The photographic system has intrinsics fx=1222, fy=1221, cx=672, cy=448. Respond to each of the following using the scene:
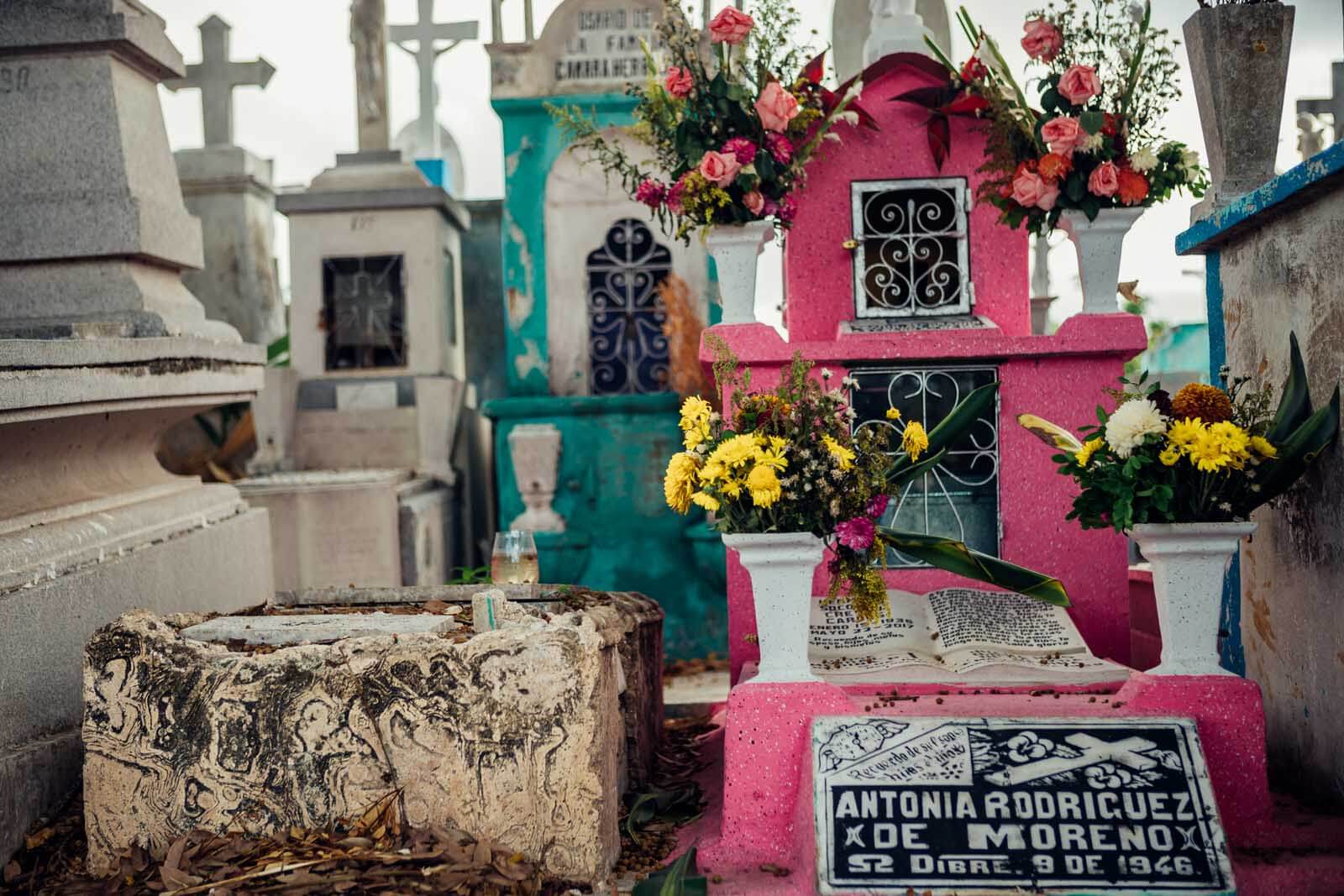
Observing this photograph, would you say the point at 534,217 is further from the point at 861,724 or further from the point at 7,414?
the point at 861,724

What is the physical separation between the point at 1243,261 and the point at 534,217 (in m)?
4.62

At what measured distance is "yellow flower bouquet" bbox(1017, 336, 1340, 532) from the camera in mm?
3838

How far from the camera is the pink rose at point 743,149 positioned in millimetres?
4871

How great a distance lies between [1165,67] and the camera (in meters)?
4.92

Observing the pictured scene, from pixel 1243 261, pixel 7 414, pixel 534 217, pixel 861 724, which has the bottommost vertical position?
pixel 861 724

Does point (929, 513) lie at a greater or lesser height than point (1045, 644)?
greater

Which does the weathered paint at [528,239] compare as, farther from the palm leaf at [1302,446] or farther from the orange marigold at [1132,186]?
the palm leaf at [1302,446]

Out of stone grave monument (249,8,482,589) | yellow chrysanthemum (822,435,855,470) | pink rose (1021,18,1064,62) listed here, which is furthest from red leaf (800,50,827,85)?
stone grave monument (249,8,482,589)

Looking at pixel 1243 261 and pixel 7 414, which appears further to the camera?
pixel 1243 261

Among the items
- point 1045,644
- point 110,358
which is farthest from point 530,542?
point 1045,644

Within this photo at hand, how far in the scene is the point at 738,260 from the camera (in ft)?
16.5

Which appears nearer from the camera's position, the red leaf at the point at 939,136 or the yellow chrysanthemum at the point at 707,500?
the yellow chrysanthemum at the point at 707,500

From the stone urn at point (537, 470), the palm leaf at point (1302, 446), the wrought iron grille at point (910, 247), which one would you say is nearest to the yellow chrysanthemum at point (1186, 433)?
the palm leaf at point (1302, 446)

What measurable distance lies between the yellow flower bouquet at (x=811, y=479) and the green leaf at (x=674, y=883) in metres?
1.00
